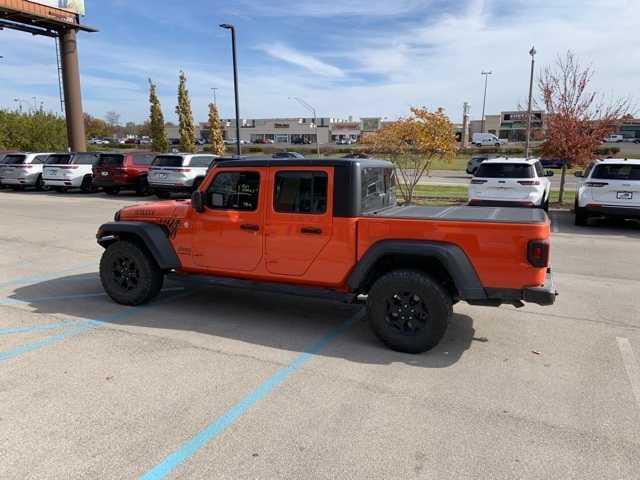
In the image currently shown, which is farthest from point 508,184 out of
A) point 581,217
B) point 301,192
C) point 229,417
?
point 229,417

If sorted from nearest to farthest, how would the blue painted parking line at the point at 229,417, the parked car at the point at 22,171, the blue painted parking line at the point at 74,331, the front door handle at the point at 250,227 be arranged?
the blue painted parking line at the point at 229,417 → the blue painted parking line at the point at 74,331 → the front door handle at the point at 250,227 → the parked car at the point at 22,171

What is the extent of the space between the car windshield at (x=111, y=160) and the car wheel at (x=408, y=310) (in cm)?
1718

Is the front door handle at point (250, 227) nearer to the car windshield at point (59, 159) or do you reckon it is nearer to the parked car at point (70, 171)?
the parked car at point (70, 171)

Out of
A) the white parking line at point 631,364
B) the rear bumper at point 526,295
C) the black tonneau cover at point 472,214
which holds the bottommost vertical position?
the white parking line at point 631,364

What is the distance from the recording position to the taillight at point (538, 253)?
383cm

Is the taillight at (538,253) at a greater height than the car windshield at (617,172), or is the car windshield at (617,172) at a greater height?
the car windshield at (617,172)

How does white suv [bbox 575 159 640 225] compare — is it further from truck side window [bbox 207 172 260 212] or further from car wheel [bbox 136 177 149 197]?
car wheel [bbox 136 177 149 197]

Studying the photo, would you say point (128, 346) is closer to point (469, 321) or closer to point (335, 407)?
point (335, 407)

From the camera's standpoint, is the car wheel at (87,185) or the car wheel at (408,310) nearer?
the car wheel at (408,310)

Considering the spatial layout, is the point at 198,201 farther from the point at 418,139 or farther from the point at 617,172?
the point at 418,139

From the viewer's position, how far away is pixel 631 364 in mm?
4152

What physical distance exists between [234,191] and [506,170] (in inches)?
357

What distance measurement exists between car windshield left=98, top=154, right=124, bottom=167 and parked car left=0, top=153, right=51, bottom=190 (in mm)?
3744

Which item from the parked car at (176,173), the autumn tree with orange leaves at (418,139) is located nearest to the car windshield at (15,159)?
the parked car at (176,173)
